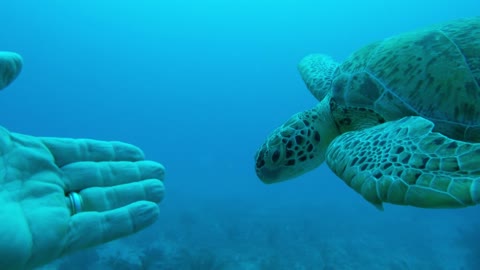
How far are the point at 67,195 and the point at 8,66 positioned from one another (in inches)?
28.9

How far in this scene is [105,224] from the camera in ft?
5.71

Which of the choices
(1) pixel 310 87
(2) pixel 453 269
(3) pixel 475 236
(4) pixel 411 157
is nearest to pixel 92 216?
(4) pixel 411 157

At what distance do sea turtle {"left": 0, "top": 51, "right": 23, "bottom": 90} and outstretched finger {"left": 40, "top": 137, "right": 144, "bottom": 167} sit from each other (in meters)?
0.37

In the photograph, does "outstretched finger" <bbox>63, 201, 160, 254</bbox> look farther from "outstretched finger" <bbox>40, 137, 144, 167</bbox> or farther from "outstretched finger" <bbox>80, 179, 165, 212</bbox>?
"outstretched finger" <bbox>40, 137, 144, 167</bbox>

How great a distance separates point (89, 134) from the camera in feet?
251

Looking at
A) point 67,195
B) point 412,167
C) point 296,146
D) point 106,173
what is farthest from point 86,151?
point 412,167

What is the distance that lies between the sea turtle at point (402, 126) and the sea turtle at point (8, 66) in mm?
1763

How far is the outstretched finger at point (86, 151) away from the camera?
2.01 m

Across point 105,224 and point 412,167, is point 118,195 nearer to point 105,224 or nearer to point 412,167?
point 105,224

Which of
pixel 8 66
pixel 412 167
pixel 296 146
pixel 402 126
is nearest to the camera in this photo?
pixel 412 167

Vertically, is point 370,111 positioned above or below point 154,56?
above

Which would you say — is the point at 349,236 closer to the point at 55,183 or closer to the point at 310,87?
the point at 310,87

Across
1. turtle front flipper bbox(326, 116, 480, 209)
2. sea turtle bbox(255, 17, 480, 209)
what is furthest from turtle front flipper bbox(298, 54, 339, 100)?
turtle front flipper bbox(326, 116, 480, 209)

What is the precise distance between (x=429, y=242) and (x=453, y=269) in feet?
8.47
